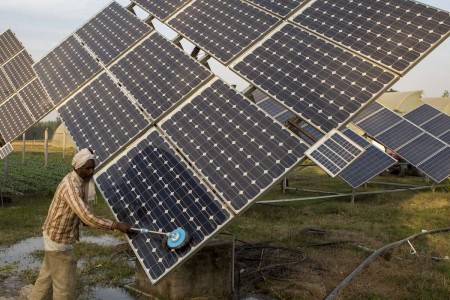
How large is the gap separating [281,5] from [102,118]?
166 inches

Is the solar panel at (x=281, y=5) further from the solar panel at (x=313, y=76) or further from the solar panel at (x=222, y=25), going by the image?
the solar panel at (x=313, y=76)

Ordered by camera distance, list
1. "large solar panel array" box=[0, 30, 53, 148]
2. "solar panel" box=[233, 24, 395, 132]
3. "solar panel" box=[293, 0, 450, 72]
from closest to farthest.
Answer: "solar panel" box=[233, 24, 395, 132]
"solar panel" box=[293, 0, 450, 72]
"large solar panel array" box=[0, 30, 53, 148]

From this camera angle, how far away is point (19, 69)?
16.1 m

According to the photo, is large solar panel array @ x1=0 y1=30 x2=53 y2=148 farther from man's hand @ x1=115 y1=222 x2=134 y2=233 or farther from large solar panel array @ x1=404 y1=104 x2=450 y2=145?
large solar panel array @ x1=404 y1=104 x2=450 y2=145

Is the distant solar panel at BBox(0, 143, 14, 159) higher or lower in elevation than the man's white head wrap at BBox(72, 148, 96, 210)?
lower

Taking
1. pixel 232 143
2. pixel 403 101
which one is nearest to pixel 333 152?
pixel 232 143

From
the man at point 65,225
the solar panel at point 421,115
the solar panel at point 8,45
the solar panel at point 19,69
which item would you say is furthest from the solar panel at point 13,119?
the solar panel at point 421,115

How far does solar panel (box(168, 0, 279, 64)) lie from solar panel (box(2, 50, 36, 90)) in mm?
6362

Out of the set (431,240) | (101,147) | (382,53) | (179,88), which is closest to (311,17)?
(382,53)

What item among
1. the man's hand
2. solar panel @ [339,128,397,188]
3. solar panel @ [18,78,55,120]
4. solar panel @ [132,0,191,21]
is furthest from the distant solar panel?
solar panel @ [339,128,397,188]

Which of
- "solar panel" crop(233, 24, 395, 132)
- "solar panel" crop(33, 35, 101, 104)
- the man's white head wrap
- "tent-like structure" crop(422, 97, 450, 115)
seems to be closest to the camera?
the man's white head wrap

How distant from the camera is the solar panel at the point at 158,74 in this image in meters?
8.62

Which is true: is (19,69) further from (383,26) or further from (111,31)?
(383,26)

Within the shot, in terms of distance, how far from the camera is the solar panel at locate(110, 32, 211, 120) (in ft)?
28.3
